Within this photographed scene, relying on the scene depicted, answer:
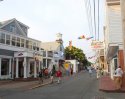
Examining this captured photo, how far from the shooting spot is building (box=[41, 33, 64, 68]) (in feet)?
199

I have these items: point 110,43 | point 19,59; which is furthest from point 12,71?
point 110,43

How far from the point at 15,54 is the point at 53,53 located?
23.8 meters

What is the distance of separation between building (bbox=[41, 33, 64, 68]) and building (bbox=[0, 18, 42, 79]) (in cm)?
1169

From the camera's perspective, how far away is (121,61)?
27.2 metres

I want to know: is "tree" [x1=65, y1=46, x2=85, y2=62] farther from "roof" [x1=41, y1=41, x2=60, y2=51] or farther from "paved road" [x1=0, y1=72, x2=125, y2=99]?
"paved road" [x1=0, y1=72, x2=125, y2=99]

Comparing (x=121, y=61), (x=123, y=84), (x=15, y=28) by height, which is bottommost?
(x=123, y=84)

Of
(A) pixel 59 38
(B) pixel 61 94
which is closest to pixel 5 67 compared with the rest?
(B) pixel 61 94

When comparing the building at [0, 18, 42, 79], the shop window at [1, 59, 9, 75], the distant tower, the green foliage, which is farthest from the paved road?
the green foliage

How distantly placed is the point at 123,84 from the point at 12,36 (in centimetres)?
2275

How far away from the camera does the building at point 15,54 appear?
40.9 m

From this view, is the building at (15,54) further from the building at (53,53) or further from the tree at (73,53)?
the tree at (73,53)

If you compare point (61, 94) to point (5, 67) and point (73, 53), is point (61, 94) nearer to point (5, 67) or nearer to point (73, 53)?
point (5, 67)

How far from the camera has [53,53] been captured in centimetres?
6625

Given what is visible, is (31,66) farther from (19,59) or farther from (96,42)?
(96,42)
